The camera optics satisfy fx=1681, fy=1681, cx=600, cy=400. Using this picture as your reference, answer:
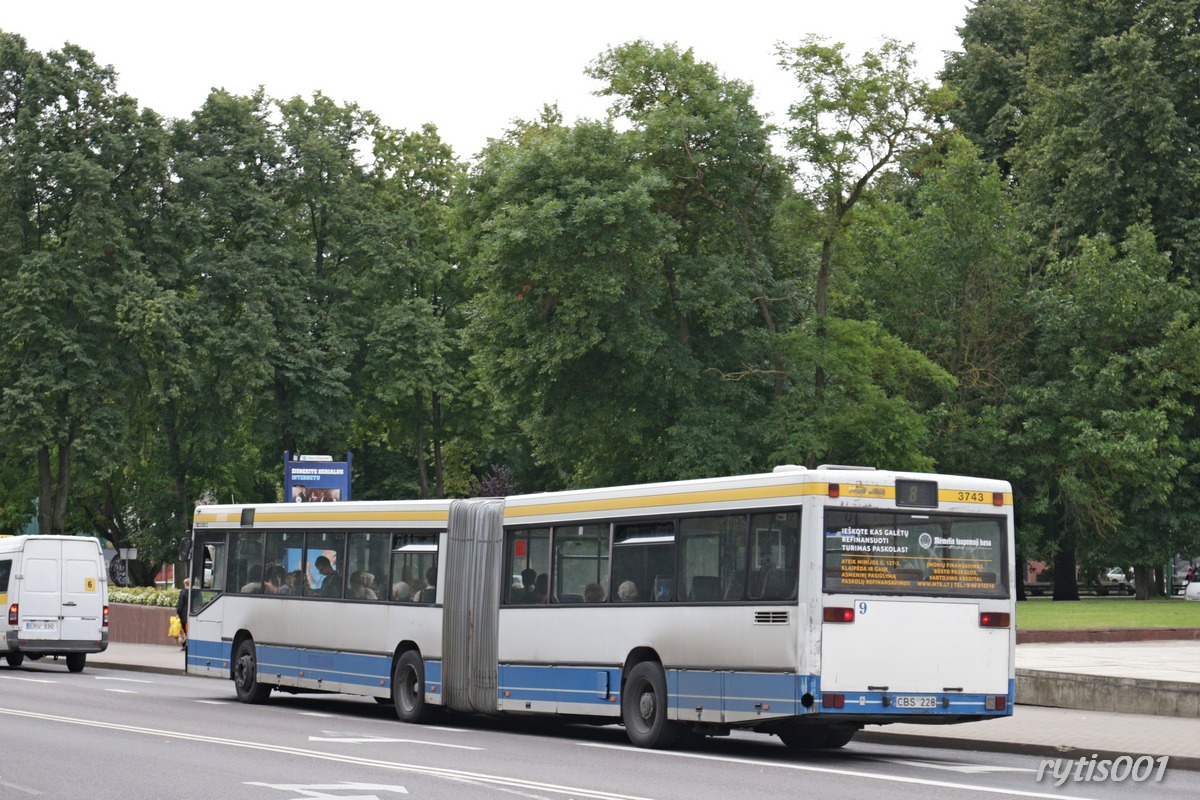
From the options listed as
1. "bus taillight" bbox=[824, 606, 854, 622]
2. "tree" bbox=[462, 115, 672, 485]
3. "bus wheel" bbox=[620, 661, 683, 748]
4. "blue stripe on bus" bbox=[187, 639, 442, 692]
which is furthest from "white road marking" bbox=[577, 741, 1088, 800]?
"tree" bbox=[462, 115, 672, 485]

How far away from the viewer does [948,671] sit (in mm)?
15852

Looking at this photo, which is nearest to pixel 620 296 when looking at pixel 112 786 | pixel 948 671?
pixel 948 671

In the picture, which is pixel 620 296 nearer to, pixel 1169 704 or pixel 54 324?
pixel 54 324

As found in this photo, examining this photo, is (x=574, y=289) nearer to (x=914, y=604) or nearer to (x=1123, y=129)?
(x=1123, y=129)

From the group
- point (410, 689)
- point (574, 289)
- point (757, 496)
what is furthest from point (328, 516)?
point (574, 289)

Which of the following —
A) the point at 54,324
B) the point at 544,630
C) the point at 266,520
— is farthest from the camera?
A: the point at 54,324

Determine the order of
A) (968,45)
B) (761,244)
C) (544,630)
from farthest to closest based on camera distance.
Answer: (968,45) < (761,244) < (544,630)

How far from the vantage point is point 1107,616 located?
37.7 m

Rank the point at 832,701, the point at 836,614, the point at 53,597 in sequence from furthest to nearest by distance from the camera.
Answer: the point at 53,597 < the point at 836,614 < the point at 832,701

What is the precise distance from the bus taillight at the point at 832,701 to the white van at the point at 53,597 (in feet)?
69.8

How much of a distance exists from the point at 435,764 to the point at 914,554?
4918 millimetres

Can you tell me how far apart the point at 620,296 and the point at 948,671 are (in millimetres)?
25777

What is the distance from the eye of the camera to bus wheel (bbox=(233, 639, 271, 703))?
24484 millimetres

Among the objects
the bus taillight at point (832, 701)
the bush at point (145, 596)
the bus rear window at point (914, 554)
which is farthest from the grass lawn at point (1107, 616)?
the bush at point (145, 596)
